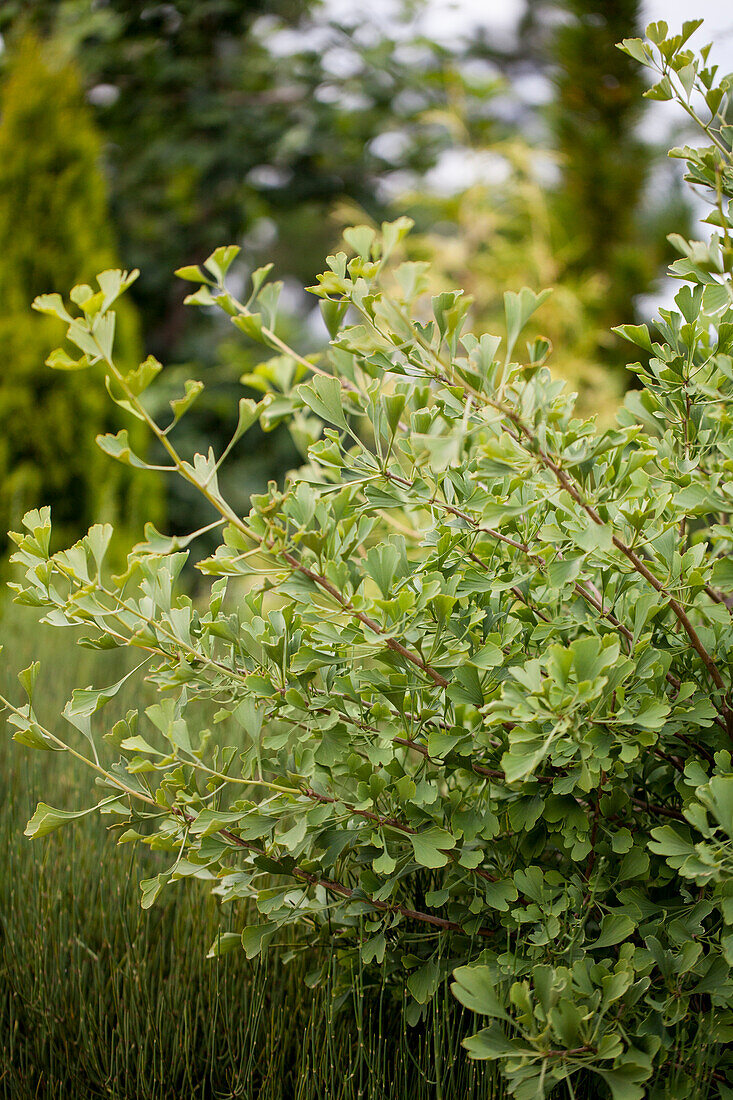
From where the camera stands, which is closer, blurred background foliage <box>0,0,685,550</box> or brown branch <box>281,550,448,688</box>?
brown branch <box>281,550,448,688</box>

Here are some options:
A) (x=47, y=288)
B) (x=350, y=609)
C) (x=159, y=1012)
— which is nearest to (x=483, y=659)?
(x=350, y=609)

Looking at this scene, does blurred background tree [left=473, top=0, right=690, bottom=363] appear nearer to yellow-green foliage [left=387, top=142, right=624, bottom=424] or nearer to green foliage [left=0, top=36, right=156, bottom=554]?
yellow-green foliage [left=387, top=142, right=624, bottom=424]

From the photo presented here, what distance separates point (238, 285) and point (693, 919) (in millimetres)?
8337

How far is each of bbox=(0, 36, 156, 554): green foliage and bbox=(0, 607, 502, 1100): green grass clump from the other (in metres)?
2.81

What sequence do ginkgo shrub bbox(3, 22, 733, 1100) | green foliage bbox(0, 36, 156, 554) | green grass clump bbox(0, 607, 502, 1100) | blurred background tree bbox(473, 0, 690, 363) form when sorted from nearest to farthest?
ginkgo shrub bbox(3, 22, 733, 1100)
green grass clump bbox(0, 607, 502, 1100)
green foliage bbox(0, 36, 156, 554)
blurred background tree bbox(473, 0, 690, 363)

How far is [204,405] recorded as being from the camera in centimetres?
636

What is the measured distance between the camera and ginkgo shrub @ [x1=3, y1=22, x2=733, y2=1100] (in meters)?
0.80

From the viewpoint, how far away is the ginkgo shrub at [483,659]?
2.63 ft

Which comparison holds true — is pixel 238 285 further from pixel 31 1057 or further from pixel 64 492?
pixel 31 1057

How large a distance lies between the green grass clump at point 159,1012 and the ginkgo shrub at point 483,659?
13 cm

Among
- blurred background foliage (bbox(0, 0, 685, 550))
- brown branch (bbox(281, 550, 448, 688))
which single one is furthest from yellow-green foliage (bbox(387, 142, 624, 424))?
brown branch (bbox(281, 550, 448, 688))

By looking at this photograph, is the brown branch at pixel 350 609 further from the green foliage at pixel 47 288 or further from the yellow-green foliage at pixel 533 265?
the yellow-green foliage at pixel 533 265

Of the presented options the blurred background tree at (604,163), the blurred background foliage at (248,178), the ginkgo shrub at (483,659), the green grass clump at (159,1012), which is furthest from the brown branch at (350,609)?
the blurred background tree at (604,163)

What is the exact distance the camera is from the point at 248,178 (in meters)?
6.38
